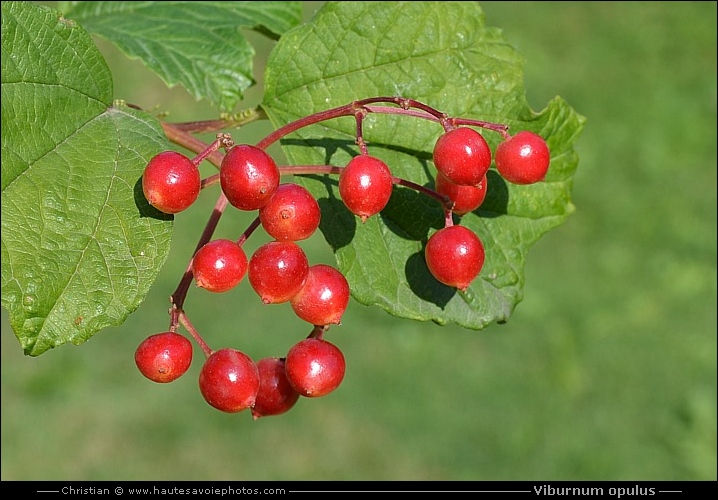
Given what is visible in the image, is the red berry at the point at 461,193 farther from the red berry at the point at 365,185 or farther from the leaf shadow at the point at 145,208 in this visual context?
Result: the leaf shadow at the point at 145,208

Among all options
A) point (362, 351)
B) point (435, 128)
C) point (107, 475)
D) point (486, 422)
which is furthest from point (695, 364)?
point (435, 128)

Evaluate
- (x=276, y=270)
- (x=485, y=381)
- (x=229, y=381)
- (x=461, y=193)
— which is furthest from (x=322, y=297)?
(x=485, y=381)

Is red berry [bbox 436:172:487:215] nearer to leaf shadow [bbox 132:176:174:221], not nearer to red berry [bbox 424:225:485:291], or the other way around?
red berry [bbox 424:225:485:291]

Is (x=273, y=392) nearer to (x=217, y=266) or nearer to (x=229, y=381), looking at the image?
(x=229, y=381)

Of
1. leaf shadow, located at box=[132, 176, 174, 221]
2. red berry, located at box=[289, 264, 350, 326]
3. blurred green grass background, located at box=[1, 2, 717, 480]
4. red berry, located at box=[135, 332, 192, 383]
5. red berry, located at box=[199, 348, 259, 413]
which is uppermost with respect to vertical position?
leaf shadow, located at box=[132, 176, 174, 221]

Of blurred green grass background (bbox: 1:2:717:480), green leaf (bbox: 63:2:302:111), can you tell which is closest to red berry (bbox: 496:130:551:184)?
green leaf (bbox: 63:2:302:111)

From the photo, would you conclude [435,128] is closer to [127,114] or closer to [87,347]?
[127,114]
